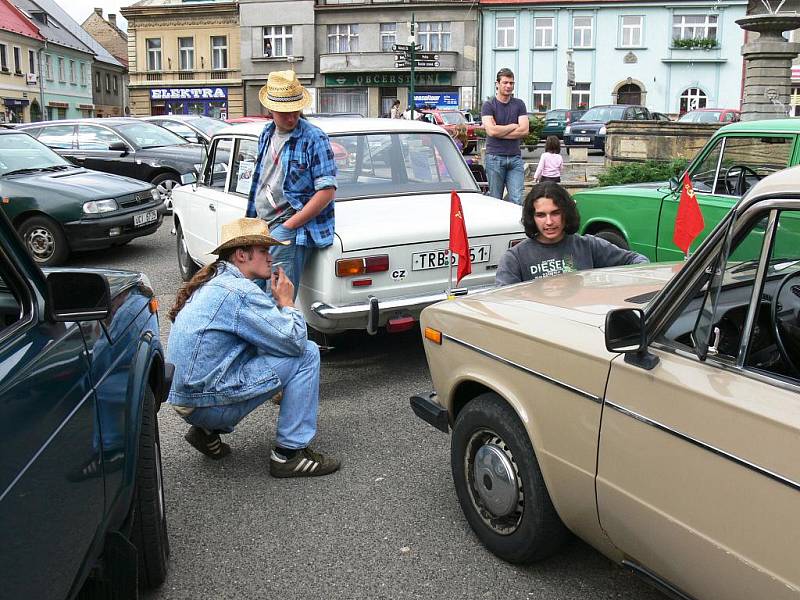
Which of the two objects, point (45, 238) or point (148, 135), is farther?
point (148, 135)

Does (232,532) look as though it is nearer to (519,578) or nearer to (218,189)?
(519,578)

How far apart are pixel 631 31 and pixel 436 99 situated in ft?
39.3

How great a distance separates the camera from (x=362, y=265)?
5648 mm

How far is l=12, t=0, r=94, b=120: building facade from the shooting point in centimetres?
5878

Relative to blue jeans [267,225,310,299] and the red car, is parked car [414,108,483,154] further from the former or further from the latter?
blue jeans [267,225,310,299]

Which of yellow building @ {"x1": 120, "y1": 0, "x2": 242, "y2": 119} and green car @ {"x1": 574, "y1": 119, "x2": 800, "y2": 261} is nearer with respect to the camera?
green car @ {"x1": 574, "y1": 119, "x2": 800, "y2": 261}

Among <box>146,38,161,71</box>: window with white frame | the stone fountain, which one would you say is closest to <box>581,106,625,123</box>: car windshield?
the stone fountain

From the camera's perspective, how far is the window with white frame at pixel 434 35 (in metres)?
51.8

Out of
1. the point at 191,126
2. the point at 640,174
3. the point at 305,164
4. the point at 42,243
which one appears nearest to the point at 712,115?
the point at 191,126

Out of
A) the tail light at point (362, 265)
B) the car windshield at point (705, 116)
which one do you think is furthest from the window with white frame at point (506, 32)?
the tail light at point (362, 265)

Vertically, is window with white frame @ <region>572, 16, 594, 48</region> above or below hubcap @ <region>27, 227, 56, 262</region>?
above

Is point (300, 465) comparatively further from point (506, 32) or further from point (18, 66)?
point (18, 66)

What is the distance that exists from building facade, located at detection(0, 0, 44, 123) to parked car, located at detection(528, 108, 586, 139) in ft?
107

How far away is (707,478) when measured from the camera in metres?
2.37
